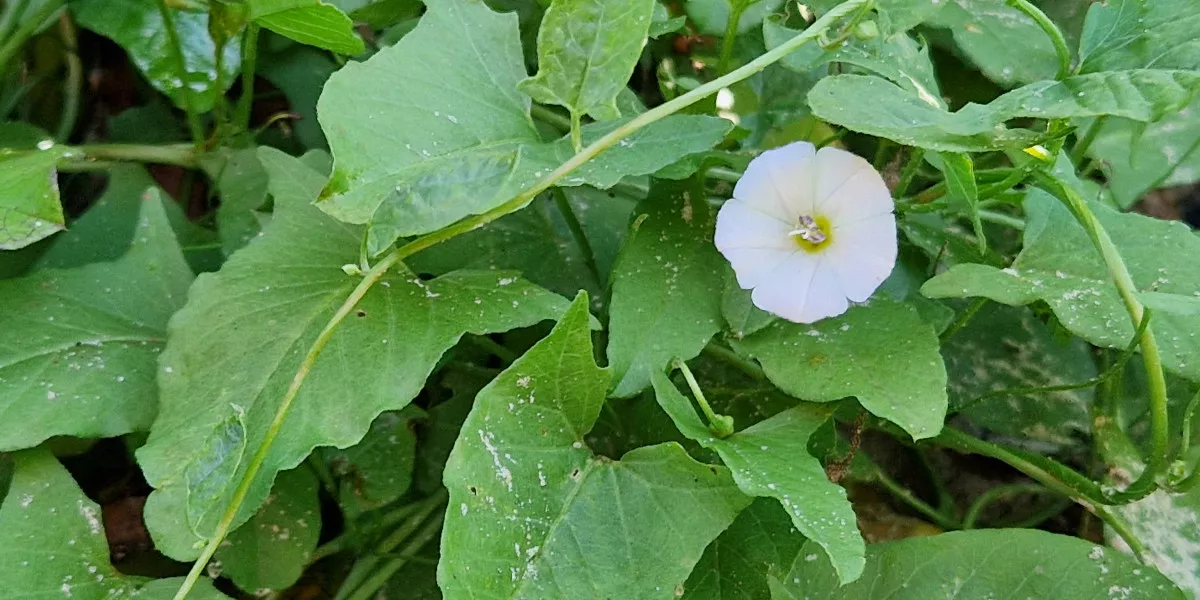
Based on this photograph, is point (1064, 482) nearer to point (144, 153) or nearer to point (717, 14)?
point (717, 14)

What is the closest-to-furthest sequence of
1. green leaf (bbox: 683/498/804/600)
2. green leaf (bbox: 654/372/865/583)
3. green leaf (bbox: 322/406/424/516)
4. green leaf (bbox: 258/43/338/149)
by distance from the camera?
green leaf (bbox: 654/372/865/583) → green leaf (bbox: 683/498/804/600) → green leaf (bbox: 322/406/424/516) → green leaf (bbox: 258/43/338/149)

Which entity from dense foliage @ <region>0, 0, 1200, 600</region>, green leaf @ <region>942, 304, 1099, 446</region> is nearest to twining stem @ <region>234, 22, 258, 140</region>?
dense foliage @ <region>0, 0, 1200, 600</region>

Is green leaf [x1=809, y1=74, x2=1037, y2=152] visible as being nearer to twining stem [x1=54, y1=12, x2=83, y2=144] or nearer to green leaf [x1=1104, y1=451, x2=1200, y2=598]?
green leaf [x1=1104, y1=451, x2=1200, y2=598]

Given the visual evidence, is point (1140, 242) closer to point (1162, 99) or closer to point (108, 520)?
point (1162, 99)

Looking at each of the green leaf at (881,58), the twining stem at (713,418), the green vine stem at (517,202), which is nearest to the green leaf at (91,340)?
the green vine stem at (517,202)

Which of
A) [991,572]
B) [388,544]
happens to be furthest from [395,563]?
[991,572]
